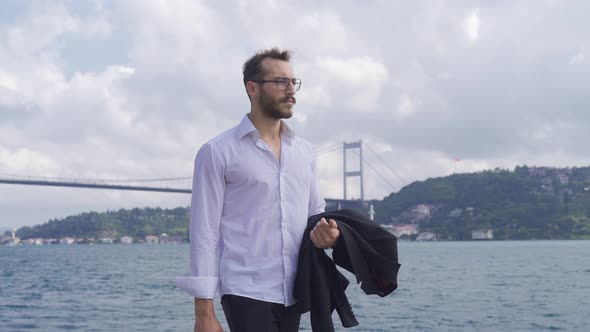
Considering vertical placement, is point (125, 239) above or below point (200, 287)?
→ above

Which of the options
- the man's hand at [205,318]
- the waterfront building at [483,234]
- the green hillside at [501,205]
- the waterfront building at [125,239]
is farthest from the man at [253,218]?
the waterfront building at [125,239]

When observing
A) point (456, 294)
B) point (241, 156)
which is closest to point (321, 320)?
point (241, 156)

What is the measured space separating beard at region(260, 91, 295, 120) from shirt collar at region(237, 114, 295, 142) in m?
0.06

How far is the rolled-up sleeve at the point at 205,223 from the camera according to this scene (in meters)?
1.92

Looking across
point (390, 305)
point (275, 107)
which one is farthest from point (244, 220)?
point (390, 305)

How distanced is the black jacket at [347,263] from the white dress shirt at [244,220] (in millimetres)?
47

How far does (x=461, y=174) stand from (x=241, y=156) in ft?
240

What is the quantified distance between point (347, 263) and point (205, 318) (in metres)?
0.39

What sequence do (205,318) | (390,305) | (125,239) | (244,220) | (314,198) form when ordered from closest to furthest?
(205,318)
(244,220)
(314,198)
(390,305)
(125,239)

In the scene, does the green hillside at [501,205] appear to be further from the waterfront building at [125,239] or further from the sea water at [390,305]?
the sea water at [390,305]

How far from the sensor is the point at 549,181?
7144 centimetres

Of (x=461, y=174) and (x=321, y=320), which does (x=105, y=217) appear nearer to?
(x=461, y=174)

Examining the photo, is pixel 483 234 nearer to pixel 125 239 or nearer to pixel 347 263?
pixel 125 239

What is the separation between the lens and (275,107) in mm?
2059
